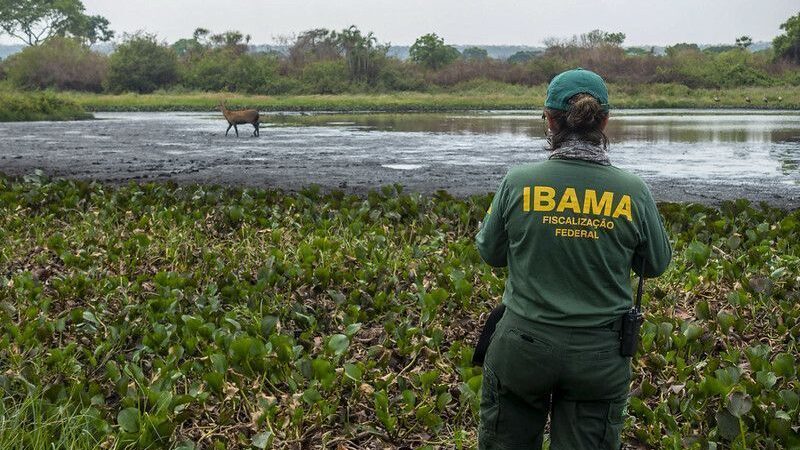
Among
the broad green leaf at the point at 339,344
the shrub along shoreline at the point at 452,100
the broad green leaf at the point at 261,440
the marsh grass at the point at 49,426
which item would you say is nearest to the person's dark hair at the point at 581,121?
the broad green leaf at the point at 261,440

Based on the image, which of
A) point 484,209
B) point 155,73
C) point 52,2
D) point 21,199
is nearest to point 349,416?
point 484,209

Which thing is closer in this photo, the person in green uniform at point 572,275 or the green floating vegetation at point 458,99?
the person in green uniform at point 572,275

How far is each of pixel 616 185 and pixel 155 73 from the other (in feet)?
218

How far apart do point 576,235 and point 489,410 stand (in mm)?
687

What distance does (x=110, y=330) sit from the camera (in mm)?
5641

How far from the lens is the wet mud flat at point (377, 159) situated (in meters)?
13.7

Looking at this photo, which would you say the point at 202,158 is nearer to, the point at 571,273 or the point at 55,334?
the point at 55,334

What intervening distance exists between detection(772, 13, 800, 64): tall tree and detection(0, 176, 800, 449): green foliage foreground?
6293cm

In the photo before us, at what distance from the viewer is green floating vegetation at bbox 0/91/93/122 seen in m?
38.6

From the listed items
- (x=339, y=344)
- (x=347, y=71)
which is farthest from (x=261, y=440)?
(x=347, y=71)

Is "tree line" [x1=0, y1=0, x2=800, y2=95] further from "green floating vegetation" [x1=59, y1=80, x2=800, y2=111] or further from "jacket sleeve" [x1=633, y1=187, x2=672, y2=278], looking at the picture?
"jacket sleeve" [x1=633, y1=187, x2=672, y2=278]

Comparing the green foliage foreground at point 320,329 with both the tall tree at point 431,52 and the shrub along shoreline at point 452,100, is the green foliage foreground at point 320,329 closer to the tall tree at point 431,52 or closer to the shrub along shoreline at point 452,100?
the shrub along shoreline at point 452,100

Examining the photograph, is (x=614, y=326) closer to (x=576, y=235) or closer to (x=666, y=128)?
(x=576, y=235)

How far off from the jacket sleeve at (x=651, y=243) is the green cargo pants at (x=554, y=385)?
0.30 m
